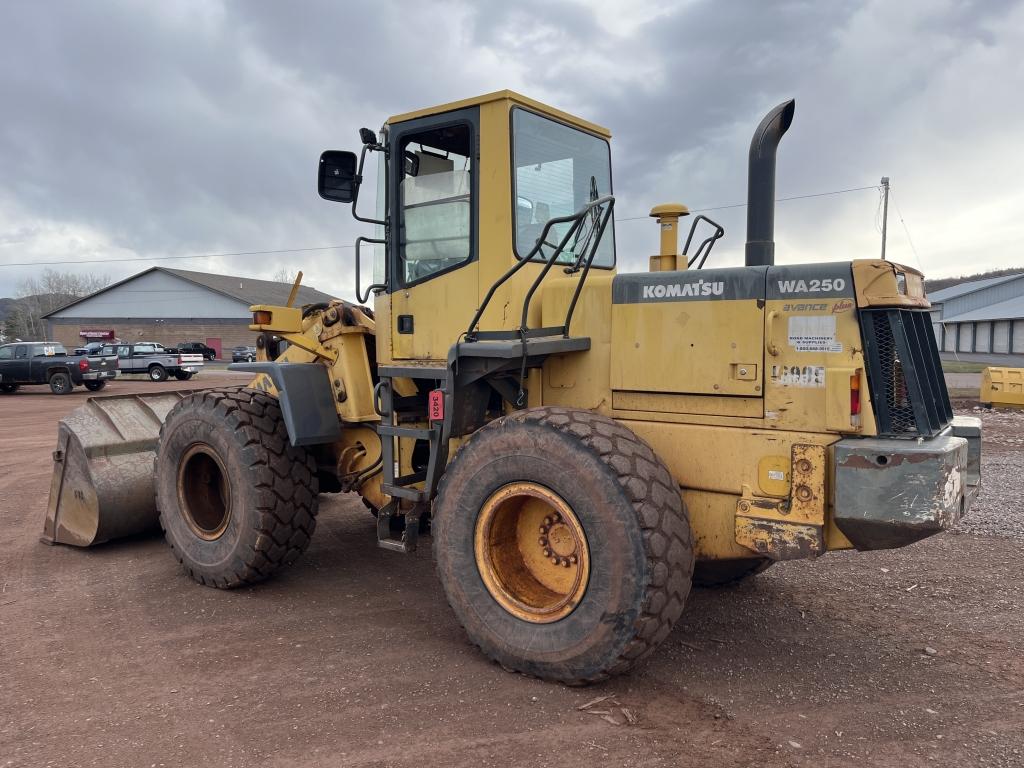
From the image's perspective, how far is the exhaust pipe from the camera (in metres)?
4.12

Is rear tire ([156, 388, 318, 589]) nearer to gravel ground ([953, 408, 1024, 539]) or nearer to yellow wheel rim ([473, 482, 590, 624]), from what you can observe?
yellow wheel rim ([473, 482, 590, 624])

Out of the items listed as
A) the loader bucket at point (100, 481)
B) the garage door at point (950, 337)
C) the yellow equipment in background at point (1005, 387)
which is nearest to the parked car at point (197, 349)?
the yellow equipment in background at point (1005, 387)

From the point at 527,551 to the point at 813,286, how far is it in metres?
1.97

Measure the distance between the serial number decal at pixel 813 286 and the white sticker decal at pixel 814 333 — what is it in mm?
120

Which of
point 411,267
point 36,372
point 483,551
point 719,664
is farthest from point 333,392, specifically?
point 36,372

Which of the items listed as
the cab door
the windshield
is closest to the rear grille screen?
the windshield

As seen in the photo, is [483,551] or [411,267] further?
[411,267]

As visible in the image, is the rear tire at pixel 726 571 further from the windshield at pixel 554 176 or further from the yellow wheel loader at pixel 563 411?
the windshield at pixel 554 176

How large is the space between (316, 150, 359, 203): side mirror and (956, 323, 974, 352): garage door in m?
50.2

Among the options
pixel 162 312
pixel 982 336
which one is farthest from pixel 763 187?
pixel 162 312

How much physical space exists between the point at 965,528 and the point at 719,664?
3.88m

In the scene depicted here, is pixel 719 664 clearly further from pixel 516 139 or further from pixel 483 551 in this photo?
pixel 516 139

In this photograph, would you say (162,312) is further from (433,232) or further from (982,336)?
(433,232)

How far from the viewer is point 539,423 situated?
3855 millimetres
